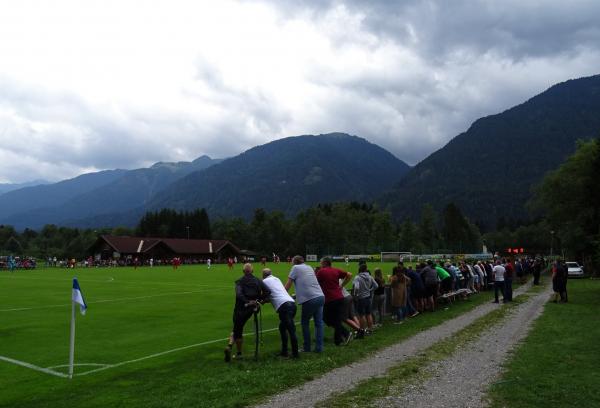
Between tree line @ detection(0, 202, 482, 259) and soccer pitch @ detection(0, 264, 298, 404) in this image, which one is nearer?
soccer pitch @ detection(0, 264, 298, 404)

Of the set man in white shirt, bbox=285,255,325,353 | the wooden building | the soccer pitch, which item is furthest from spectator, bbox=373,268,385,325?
the wooden building

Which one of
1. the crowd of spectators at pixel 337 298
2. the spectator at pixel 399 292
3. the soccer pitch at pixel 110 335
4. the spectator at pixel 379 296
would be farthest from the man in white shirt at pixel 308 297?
the spectator at pixel 399 292

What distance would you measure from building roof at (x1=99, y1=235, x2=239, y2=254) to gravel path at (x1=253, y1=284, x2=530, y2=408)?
91.1 metres

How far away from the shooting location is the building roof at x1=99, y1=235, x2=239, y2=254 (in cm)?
9919

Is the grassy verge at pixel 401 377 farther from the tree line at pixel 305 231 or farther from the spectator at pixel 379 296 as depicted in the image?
the tree line at pixel 305 231

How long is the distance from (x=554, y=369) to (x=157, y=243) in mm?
97835

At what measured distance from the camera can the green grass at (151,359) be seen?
864 cm

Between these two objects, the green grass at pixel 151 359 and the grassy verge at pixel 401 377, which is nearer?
the grassy verge at pixel 401 377

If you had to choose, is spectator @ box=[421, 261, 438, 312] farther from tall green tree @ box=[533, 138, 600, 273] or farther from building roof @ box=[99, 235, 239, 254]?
building roof @ box=[99, 235, 239, 254]

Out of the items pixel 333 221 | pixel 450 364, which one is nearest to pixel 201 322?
pixel 450 364

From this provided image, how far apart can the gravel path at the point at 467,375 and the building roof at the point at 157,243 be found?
A: 92.0 meters

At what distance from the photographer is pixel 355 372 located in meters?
9.84

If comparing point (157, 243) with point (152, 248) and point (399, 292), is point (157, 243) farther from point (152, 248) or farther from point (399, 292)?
point (399, 292)

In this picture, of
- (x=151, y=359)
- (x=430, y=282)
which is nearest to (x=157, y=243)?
(x=430, y=282)
